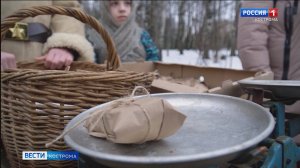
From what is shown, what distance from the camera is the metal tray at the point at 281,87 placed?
52cm

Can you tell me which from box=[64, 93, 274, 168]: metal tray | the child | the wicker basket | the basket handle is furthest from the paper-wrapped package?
the child

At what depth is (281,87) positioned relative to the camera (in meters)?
0.53

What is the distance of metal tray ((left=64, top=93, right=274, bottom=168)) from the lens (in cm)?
37

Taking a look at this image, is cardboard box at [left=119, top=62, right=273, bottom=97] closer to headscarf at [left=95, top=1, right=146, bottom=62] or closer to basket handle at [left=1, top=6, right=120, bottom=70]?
basket handle at [left=1, top=6, right=120, bottom=70]

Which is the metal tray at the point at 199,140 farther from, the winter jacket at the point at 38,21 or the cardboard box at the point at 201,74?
the winter jacket at the point at 38,21

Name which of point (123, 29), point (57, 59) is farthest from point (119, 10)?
point (57, 59)

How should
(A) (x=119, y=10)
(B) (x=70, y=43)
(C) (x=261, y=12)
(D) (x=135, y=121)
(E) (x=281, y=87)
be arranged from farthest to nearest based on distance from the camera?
(A) (x=119, y=10) < (B) (x=70, y=43) < (C) (x=261, y=12) < (E) (x=281, y=87) < (D) (x=135, y=121)

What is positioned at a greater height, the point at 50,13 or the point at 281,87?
the point at 50,13

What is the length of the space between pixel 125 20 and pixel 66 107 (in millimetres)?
1433

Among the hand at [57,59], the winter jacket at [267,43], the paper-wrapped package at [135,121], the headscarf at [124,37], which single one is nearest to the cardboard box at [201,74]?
the winter jacket at [267,43]

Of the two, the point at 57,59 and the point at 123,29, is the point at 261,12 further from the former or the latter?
the point at 123,29

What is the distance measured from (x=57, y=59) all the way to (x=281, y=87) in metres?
0.62

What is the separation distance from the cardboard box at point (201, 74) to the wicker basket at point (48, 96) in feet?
0.75

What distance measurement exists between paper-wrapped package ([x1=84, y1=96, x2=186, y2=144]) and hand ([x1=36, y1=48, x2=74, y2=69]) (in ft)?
1.51
